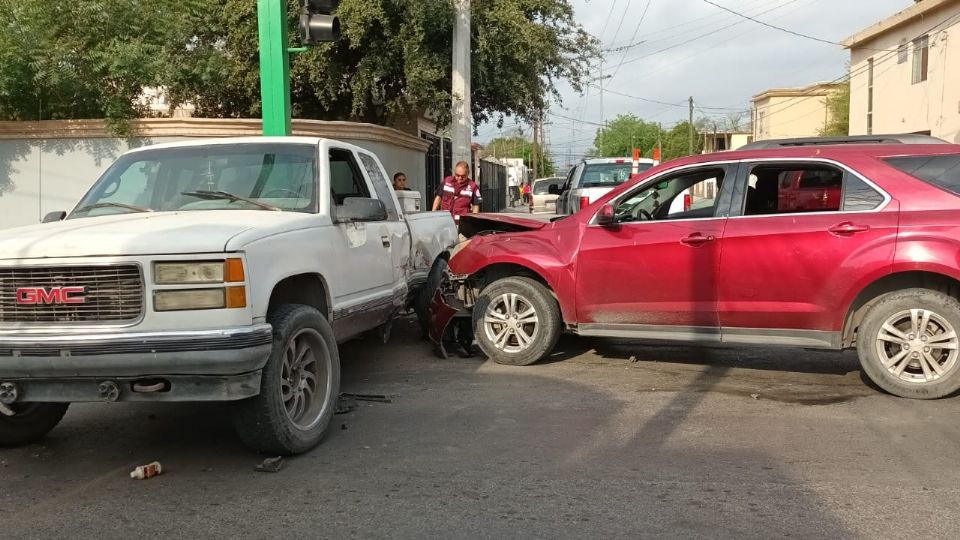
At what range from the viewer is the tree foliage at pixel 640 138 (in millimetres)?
85750

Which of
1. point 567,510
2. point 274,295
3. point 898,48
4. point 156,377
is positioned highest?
point 898,48

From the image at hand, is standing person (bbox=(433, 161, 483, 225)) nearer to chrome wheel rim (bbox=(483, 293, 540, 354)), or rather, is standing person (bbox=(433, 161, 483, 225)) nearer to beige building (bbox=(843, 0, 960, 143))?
chrome wheel rim (bbox=(483, 293, 540, 354))

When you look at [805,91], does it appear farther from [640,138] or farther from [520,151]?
[520,151]

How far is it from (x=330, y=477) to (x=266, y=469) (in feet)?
1.23

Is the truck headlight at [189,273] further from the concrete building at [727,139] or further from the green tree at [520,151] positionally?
the green tree at [520,151]

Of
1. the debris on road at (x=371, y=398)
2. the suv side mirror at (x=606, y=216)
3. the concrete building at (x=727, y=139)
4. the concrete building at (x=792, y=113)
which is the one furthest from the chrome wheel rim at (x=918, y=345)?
the concrete building at (x=727, y=139)

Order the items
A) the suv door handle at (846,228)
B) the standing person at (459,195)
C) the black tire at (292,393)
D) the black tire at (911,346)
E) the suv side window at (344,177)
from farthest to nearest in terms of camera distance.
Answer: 1. the standing person at (459,195)
2. the suv side window at (344,177)
3. the suv door handle at (846,228)
4. the black tire at (911,346)
5. the black tire at (292,393)

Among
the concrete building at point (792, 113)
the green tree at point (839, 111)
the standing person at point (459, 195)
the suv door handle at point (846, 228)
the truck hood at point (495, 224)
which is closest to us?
the suv door handle at point (846, 228)

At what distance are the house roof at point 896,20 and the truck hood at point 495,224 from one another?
23.7 meters

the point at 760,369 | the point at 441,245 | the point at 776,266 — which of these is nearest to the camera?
the point at 776,266

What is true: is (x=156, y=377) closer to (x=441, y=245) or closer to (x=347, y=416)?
(x=347, y=416)

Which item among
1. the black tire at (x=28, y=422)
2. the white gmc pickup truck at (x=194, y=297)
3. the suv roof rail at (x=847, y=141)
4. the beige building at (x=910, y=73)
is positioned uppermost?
the beige building at (x=910, y=73)

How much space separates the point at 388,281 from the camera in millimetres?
6273

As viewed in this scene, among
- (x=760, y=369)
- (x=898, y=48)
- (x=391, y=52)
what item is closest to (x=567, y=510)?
(x=760, y=369)
